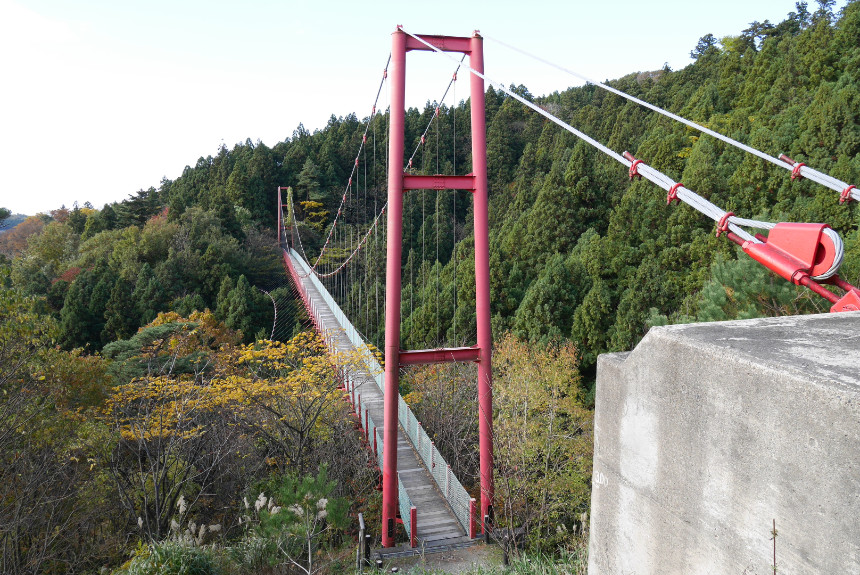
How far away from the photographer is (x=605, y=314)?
1511 centimetres

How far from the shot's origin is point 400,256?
7.18 m

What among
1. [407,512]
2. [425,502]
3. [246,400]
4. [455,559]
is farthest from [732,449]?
[246,400]

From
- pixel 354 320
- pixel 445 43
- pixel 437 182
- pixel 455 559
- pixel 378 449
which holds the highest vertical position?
pixel 445 43

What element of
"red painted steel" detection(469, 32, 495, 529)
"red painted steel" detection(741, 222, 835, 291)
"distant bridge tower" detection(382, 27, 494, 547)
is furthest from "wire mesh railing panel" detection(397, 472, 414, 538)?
"red painted steel" detection(741, 222, 835, 291)

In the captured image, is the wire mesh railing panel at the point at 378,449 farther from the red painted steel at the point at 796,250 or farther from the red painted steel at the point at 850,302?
the red painted steel at the point at 850,302

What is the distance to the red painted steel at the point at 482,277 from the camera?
7.23 meters

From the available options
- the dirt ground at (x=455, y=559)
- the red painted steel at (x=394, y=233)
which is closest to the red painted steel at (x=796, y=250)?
the red painted steel at (x=394, y=233)

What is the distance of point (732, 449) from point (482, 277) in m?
6.05

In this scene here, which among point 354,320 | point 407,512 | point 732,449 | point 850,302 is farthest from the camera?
point 354,320

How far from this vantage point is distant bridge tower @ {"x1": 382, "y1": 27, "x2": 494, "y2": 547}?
719 centimetres

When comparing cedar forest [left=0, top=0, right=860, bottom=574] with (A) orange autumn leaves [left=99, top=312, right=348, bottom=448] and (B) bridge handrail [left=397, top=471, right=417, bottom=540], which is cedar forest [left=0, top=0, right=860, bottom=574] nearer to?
(A) orange autumn leaves [left=99, top=312, right=348, bottom=448]

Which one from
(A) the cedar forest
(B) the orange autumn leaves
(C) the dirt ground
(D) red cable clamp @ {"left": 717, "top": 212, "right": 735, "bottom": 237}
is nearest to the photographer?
(D) red cable clamp @ {"left": 717, "top": 212, "right": 735, "bottom": 237}

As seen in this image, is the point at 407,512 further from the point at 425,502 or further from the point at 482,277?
the point at 482,277

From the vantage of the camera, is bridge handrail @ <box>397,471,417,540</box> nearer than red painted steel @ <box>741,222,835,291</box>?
No
